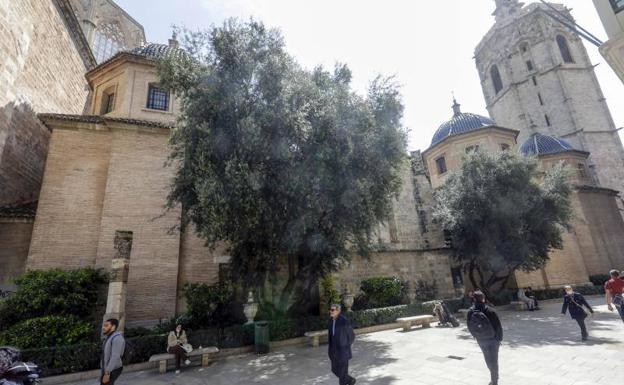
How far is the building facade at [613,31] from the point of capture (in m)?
7.18

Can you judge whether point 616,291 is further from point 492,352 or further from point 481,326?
point 481,326

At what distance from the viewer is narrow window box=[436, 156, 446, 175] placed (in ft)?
86.6

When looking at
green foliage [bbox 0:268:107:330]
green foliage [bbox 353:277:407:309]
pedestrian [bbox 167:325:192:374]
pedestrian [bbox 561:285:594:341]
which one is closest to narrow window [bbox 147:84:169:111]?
green foliage [bbox 0:268:107:330]

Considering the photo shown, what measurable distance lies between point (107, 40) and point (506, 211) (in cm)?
3238

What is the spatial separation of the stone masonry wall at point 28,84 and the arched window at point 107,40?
28.7ft

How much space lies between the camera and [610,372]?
5.82m

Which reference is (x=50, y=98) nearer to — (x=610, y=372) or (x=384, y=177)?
(x=384, y=177)

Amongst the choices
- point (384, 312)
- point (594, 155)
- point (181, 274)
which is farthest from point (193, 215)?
point (594, 155)

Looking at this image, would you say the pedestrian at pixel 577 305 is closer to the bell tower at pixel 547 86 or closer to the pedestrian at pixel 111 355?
the pedestrian at pixel 111 355

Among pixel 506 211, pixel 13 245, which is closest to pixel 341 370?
pixel 13 245

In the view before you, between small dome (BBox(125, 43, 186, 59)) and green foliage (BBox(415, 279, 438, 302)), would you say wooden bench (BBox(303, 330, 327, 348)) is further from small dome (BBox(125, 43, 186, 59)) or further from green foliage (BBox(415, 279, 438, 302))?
small dome (BBox(125, 43, 186, 59))

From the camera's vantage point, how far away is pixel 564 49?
39.7 meters

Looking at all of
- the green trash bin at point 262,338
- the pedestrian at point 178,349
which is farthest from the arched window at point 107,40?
the green trash bin at point 262,338

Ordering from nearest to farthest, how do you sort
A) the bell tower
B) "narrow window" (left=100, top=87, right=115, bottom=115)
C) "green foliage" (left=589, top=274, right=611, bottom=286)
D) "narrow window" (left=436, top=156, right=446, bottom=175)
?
1. "narrow window" (left=100, top=87, right=115, bottom=115)
2. "green foliage" (left=589, top=274, right=611, bottom=286)
3. "narrow window" (left=436, top=156, right=446, bottom=175)
4. the bell tower
